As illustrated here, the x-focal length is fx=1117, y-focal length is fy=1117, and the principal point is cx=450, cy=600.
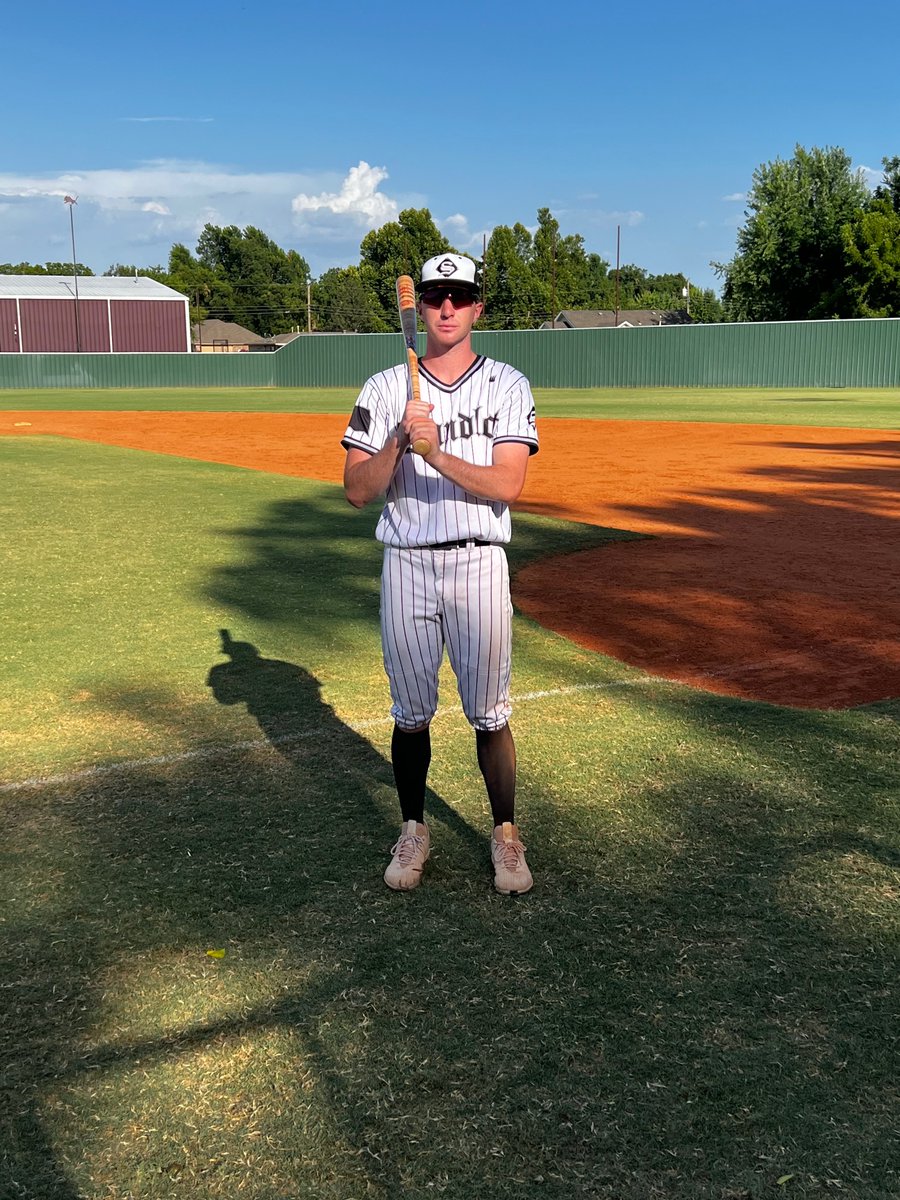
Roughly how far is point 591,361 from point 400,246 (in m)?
53.0

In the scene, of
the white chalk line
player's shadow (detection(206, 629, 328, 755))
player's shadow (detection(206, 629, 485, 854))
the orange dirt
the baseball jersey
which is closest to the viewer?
the baseball jersey

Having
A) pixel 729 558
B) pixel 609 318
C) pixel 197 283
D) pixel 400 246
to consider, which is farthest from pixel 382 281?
pixel 729 558

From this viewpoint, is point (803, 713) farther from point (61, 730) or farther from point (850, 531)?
point (850, 531)

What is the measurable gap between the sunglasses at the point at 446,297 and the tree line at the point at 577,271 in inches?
7.3

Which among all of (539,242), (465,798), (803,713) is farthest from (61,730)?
(539,242)

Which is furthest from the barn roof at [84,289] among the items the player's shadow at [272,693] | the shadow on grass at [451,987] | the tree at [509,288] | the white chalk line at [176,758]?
the shadow on grass at [451,987]

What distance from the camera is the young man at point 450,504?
10.7ft

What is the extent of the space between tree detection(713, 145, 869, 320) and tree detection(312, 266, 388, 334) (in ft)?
149

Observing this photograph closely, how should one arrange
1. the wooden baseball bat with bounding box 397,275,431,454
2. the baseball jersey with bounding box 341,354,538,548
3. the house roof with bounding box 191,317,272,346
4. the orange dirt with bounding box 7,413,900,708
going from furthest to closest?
the house roof with bounding box 191,317,272,346, the orange dirt with bounding box 7,413,900,708, the baseball jersey with bounding box 341,354,538,548, the wooden baseball bat with bounding box 397,275,431,454

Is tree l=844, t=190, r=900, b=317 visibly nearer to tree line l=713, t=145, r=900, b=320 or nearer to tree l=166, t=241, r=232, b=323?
tree line l=713, t=145, r=900, b=320

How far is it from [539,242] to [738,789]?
10807cm

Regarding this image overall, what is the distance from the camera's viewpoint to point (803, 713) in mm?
5340

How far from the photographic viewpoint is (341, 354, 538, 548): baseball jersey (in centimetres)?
332

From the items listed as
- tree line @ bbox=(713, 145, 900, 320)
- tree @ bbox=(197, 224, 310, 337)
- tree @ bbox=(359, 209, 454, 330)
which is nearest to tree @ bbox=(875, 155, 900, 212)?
tree line @ bbox=(713, 145, 900, 320)
